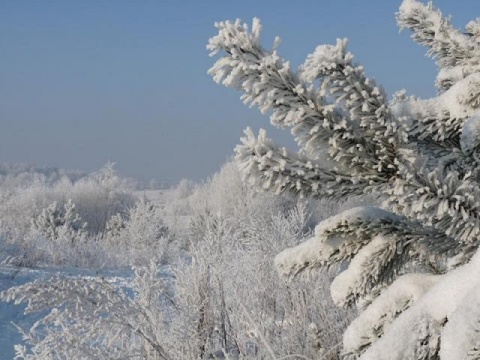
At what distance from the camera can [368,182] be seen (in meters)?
1.47

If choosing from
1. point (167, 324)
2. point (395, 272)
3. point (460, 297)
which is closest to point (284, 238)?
point (167, 324)

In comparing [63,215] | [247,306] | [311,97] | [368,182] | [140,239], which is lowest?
[368,182]

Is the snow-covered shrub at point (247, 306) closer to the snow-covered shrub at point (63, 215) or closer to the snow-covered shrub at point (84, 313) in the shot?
the snow-covered shrub at point (84, 313)

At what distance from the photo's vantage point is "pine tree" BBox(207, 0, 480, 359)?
1320 mm

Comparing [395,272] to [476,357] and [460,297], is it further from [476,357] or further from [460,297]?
[476,357]

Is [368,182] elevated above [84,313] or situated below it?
below

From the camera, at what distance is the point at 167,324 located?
4.05m

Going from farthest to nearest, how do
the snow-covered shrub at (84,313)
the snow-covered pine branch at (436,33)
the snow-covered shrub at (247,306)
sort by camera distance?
the snow-covered shrub at (247,306) < the snow-covered shrub at (84,313) < the snow-covered pine branch at (436,33)

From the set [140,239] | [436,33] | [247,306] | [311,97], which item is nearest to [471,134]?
[311,97]

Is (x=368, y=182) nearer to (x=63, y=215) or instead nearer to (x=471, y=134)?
(x=471, y=134)

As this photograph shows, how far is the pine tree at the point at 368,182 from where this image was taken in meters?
1.32

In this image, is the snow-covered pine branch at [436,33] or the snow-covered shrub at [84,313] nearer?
the snow-covered pine branch at [436,33]

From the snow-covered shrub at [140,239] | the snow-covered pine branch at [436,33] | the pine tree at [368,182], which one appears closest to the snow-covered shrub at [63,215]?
the snow-covered shrub at [140,239]

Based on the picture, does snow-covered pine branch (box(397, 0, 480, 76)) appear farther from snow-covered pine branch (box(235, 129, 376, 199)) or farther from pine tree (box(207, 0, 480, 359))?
snow-covered pine branch (box(235, 129, 376, 199))
